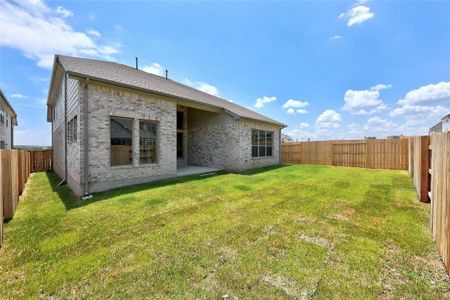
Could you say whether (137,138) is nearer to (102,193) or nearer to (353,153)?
(102,193)

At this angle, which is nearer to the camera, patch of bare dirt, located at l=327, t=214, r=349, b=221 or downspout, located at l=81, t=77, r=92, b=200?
patch of bare dirt, located at l=327, t=214, r=349, b=221

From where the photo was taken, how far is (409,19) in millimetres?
8547

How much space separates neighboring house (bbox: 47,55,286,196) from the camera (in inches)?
266

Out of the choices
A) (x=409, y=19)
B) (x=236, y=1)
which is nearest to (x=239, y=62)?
(x=236, y=1)

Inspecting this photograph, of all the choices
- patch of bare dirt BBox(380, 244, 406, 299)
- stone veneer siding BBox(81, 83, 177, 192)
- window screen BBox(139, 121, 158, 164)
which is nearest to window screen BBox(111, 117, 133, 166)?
stone veneer siding BBox(81, 83, 177, 192)

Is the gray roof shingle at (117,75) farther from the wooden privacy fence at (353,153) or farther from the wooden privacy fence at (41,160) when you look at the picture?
the wooden privacy fence at (41,160)

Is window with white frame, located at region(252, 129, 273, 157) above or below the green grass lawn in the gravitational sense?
above

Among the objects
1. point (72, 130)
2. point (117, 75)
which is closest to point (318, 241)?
point (117, 75)

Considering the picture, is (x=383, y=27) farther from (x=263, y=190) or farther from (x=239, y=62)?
(x=263, y=190)

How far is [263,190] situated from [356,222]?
3214 mm

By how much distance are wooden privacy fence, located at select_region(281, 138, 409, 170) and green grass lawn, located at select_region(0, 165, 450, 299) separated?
894cm

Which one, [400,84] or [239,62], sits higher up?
[239,62]

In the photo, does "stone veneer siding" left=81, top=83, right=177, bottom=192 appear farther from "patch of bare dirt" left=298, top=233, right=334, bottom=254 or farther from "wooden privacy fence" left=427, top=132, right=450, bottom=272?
"wooden privacy fence" left=427, top=132, right=450, bottom=272

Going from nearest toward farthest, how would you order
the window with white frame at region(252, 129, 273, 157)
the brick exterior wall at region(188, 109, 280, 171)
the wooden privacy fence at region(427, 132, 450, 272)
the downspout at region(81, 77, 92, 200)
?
the wooden privacy fence at region(427, 132, 450, 272) → the downspout at region(81, 77, 92, 200) → the brick exterior wall at region(188, 109, 280, 171) → the window with white frame at region(252, 129, 273, 157)
